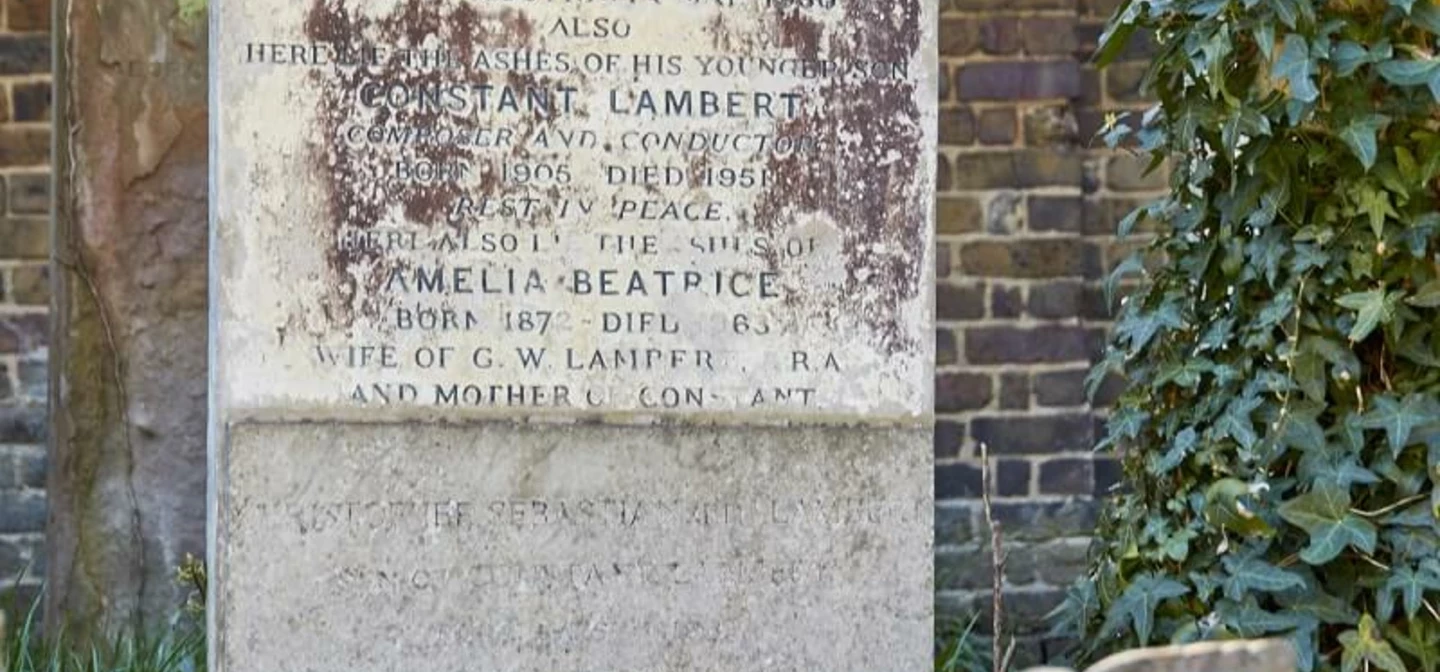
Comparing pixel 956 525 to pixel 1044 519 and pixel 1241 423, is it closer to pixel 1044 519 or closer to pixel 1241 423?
pixel 1044 519

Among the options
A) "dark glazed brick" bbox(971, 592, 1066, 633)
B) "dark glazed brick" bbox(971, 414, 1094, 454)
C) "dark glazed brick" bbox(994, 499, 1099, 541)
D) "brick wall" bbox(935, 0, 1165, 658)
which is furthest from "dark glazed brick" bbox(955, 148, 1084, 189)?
"dark glazed brick" bbox(971, 592, 1066, 633)

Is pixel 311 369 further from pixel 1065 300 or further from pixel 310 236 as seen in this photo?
pixel 1065 300

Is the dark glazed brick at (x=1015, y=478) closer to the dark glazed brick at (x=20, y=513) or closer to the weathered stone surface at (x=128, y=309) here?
the weathered stone surface at (x=128, y=309)

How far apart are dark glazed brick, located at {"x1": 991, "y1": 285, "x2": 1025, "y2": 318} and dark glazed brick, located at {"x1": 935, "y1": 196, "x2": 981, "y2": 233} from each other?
195 mm

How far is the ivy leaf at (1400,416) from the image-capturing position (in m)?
4.51

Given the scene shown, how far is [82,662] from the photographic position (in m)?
5.57

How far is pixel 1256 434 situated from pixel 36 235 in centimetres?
395

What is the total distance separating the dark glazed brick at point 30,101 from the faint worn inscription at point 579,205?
309 centimetres

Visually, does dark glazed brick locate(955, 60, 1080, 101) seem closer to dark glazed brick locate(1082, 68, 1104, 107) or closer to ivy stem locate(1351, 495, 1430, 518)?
dark glazed brick locate(1082, 68, 1104, 107)

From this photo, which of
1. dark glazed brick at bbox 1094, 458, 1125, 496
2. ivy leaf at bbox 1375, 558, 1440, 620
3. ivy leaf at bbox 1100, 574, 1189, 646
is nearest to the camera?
ivy leaf at bbox 1375, 558, 1440, 620

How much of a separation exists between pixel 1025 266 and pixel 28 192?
113 inches

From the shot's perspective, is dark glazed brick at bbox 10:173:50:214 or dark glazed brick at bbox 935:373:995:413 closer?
dark glazed brick at bbox 10:173:50:214

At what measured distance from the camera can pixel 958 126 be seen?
735 cm

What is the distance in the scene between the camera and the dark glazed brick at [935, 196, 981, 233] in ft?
24.2
